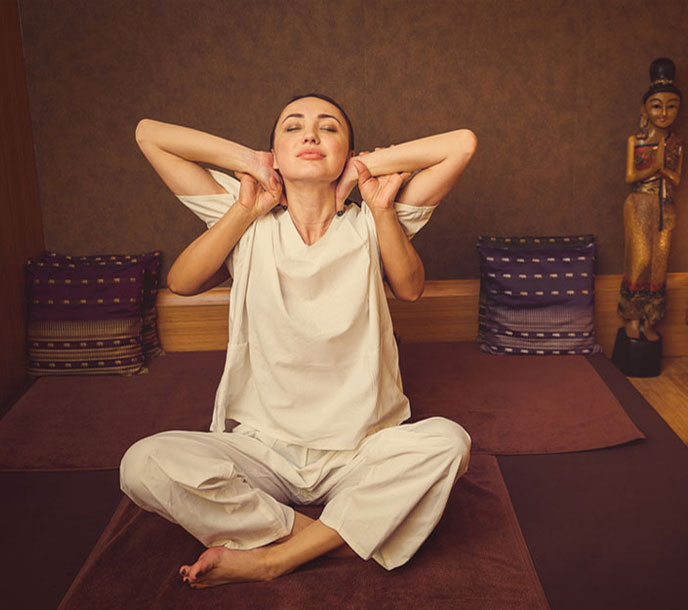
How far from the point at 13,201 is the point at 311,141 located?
5.92 feet

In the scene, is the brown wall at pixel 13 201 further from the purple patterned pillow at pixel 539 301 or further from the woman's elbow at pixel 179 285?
the purple patterned pillow at pixel 539 301

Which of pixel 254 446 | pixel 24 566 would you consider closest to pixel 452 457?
pixel 254 446

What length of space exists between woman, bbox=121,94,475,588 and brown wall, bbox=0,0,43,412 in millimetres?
1298

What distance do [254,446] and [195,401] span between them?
2.95 ft

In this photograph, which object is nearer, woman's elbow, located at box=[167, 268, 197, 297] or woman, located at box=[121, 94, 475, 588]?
woman, located at box=[121, 94, 475, 588]

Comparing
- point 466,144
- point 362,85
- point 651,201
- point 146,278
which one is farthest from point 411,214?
point 146,278

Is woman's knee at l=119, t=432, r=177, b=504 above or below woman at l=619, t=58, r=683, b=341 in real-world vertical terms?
below

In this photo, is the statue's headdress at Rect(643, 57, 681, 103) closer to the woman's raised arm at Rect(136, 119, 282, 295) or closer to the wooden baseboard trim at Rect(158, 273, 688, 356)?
the wooden baseboard trim at Rect(158, 273, 688, 356)

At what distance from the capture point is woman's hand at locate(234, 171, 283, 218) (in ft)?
5.48

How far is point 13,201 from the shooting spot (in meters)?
2.77

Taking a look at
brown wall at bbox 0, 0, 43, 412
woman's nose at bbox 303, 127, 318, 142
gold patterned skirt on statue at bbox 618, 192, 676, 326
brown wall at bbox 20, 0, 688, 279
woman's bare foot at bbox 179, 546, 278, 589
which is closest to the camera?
woman's bare foot at bbox 179, 546, 278, 589

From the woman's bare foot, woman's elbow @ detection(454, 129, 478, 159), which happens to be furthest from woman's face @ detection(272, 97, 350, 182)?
the woman's bare foot

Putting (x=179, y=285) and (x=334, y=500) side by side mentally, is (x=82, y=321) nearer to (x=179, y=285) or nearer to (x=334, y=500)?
(x=179, y=285)

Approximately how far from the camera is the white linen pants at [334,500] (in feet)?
4.69
